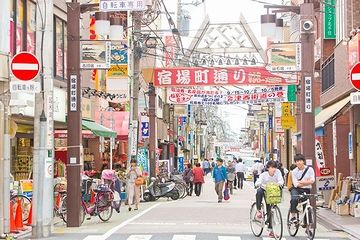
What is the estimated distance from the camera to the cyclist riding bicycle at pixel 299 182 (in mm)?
14947

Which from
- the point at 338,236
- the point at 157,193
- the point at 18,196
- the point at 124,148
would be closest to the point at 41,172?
the point at 18,196

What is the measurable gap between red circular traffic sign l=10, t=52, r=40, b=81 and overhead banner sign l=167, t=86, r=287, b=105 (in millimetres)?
23168

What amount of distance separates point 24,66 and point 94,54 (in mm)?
3575

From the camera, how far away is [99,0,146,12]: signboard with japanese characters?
16.1 meters

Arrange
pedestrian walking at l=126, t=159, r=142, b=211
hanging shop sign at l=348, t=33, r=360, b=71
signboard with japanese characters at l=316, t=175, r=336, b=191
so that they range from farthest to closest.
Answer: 1. pedestrian walking at l=126, t=159, r=142, b=211
2. signboard with japanese characters at l=316, t=175, r=336, b=191
3. hanging shop sign at l=348, t=33, r=360, b=71

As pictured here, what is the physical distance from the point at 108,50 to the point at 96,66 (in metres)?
0.53

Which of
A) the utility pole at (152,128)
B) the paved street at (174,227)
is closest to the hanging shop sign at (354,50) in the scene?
the paved street at (174,227)

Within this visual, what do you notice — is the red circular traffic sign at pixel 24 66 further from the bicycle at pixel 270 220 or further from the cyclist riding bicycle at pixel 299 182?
the cyclist riding bicycle at pixel 299 182

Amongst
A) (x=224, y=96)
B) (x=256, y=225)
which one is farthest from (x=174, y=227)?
(x=224, y=96)

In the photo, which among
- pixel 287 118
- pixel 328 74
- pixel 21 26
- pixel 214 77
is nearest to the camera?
pixel 21 26

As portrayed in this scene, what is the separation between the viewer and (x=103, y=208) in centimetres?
1931

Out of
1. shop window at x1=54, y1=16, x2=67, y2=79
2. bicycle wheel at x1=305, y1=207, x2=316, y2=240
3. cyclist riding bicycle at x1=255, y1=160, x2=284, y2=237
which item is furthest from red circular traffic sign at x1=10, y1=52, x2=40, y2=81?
shop window at x1=54, y1=16, x2=67, y2=79

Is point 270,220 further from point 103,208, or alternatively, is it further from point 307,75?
point 103,208

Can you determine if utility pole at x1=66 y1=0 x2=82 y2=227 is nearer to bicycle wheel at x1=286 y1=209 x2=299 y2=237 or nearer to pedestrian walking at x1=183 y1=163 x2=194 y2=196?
bicycle wheel at x1=286 y1=209 x2=299 y2=237
